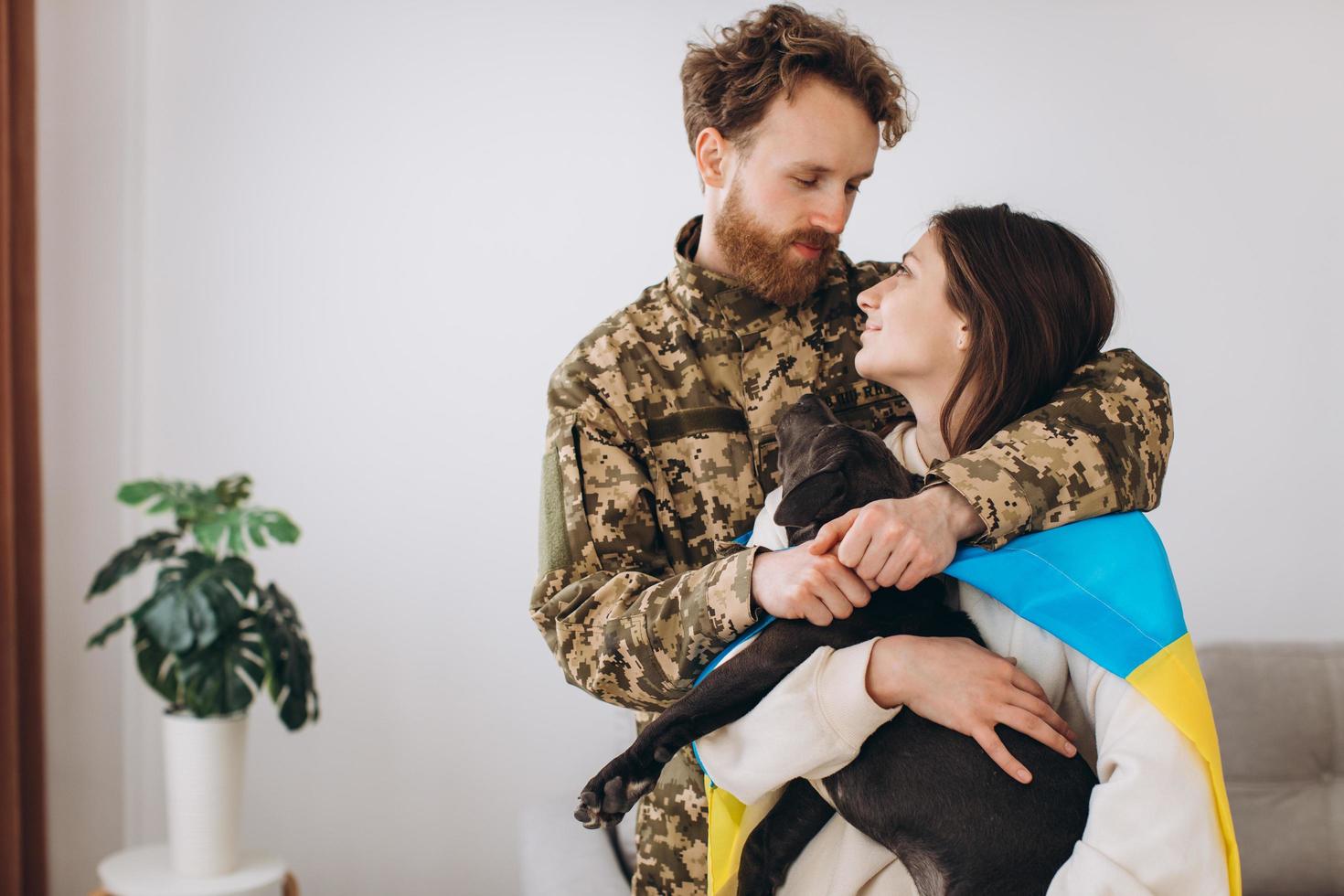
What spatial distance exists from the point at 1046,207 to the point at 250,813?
9.20 ft

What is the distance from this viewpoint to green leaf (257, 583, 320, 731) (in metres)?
2.70

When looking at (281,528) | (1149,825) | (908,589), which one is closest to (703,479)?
(908,589)

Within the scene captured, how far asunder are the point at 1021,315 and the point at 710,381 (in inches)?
17.9

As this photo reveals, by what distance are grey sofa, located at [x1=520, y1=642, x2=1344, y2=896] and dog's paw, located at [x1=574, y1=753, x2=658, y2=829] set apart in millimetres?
1373

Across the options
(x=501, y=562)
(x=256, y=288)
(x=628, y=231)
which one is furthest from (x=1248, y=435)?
(x=256, y=288)

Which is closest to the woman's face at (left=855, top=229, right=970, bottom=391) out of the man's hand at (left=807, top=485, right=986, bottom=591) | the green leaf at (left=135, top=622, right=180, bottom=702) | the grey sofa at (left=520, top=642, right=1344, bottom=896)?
the man's hand at (left=807, top=485, right=986, bottom=591)

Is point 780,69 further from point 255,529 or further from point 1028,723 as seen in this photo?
point 255,529

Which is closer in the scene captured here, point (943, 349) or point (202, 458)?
point (943, 349)

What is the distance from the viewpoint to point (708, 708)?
3.89 feet

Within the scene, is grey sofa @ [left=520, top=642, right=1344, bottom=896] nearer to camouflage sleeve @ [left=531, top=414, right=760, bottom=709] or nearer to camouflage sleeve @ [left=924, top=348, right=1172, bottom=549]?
camouflage sleeve @ [left=531, top=414, right=760, bottom=709]

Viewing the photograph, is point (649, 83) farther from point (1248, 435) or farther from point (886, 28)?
point (1248, 435)

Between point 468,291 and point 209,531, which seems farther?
point 468,291

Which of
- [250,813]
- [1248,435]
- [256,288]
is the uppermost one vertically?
[256,288]

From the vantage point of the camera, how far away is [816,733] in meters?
1.11
